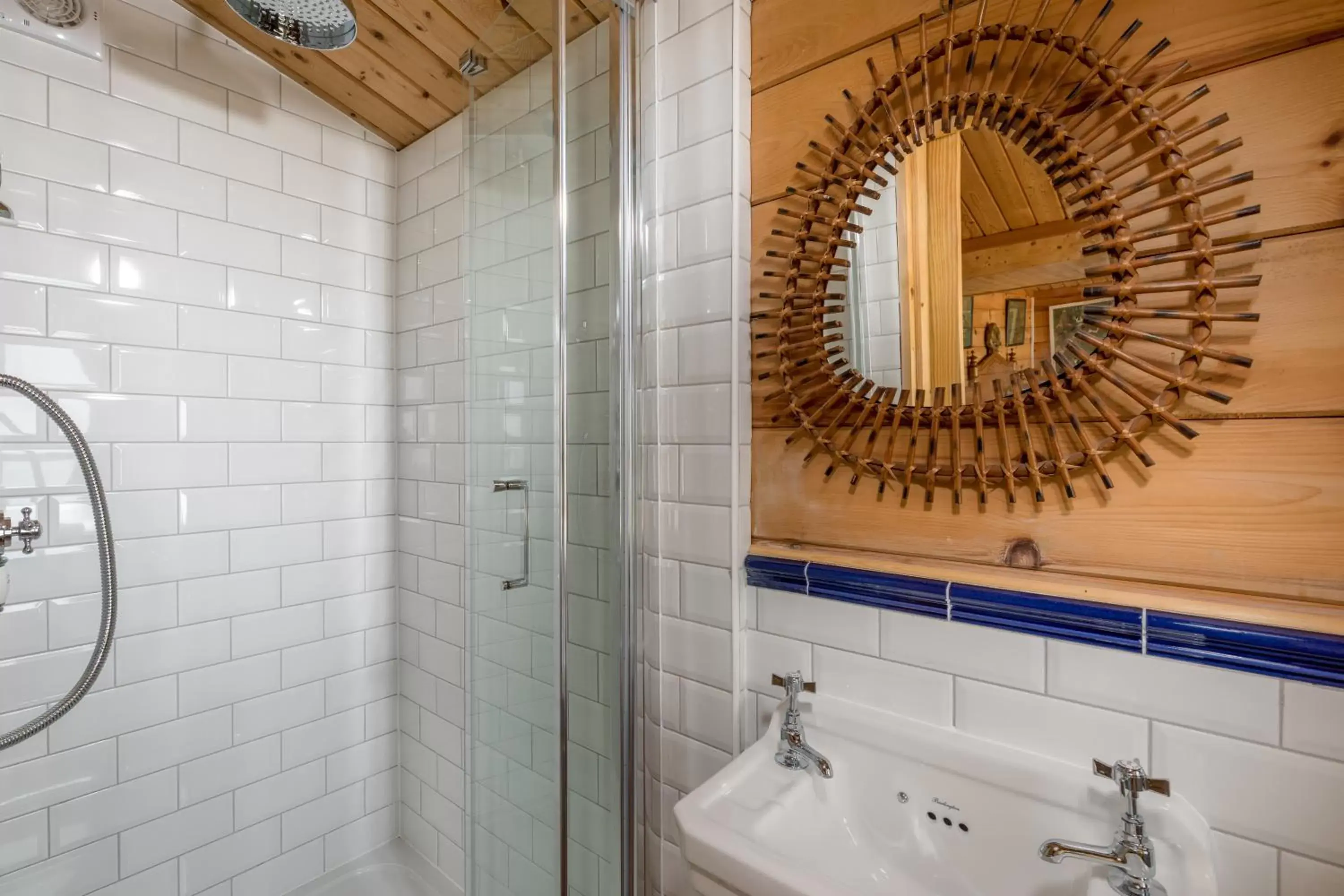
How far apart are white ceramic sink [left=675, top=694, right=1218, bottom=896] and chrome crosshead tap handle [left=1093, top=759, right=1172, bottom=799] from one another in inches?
1.7

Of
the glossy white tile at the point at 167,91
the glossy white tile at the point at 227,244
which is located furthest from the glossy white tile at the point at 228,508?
the glossy white tile at the point at 167,91

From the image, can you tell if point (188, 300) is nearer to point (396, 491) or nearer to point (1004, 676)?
point (396, 491)

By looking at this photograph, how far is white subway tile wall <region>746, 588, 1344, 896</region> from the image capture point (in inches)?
23.8

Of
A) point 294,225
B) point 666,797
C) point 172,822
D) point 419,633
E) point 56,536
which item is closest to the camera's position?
point 666,797

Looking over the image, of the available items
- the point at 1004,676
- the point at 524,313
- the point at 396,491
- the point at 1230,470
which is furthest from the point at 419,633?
the point at 1230,470

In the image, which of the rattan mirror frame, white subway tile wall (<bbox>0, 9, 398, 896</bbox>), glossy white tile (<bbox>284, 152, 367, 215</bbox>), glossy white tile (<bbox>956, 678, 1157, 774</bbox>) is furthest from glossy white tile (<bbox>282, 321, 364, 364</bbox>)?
glossy white tile (<bbox>956, 678, 1157, 774</bbox>)

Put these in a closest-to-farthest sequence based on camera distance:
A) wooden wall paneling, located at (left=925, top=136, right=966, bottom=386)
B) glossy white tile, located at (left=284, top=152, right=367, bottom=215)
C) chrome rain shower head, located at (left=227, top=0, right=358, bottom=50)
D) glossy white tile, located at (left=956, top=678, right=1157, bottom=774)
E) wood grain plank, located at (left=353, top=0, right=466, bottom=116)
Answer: glossy white tile, located at (left=956, top=678, right=1157, bottom=774) < wooden wall paneling, located at (left=925, top=136, right=966, bottom=386) < chrome rain shower head, located at (left=227, top=0, right=358, bottom=50) < wood grain plank, located at (left=353, top=0, right=466, bottom=116) < glossy white tile, located at (left=284, top=152, right=367, bottom=215)

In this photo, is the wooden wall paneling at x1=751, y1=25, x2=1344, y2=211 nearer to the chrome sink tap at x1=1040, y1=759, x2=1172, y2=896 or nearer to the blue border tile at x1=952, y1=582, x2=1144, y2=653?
the blue border tile at x1=952, y1=582, x2=1144, y2=653

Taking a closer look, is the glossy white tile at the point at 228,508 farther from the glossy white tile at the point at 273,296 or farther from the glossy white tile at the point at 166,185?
the glossy white tile at the point at 166,185

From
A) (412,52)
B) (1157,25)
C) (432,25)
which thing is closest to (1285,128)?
(1157,25)

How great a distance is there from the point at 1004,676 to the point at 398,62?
71.0 inches

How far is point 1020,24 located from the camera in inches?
30.2

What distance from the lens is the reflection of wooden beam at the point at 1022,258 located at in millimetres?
738

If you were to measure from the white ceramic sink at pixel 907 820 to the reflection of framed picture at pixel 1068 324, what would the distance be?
505mm
